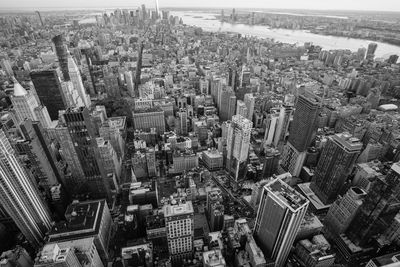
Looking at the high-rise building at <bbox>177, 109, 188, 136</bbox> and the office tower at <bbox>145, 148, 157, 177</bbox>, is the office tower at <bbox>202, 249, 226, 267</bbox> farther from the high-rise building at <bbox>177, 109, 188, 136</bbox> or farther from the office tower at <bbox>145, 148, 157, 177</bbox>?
the high-rise building at <bbox>177, 109, 188, 136</bbox>

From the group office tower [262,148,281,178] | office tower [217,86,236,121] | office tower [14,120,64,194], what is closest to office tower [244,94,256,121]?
office tower [217,86,236,121]

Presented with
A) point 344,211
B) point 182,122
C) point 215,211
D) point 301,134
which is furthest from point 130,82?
point 344,211

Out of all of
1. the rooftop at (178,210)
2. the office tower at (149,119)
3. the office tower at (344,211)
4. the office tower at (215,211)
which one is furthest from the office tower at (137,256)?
the office tower at (149,119)

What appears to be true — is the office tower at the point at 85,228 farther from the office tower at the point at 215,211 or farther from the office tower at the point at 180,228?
the office tower at the point at 215,211

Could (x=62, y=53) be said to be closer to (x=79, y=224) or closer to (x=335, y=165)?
(x=79, y=224)

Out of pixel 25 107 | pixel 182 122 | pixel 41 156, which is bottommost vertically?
pixel 182 122

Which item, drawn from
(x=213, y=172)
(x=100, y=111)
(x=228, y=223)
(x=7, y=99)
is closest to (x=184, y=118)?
(x=213, y=172)

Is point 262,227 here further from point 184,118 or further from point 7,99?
point 7,99

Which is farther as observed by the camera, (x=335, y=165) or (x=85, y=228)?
(x=335, y=165)
